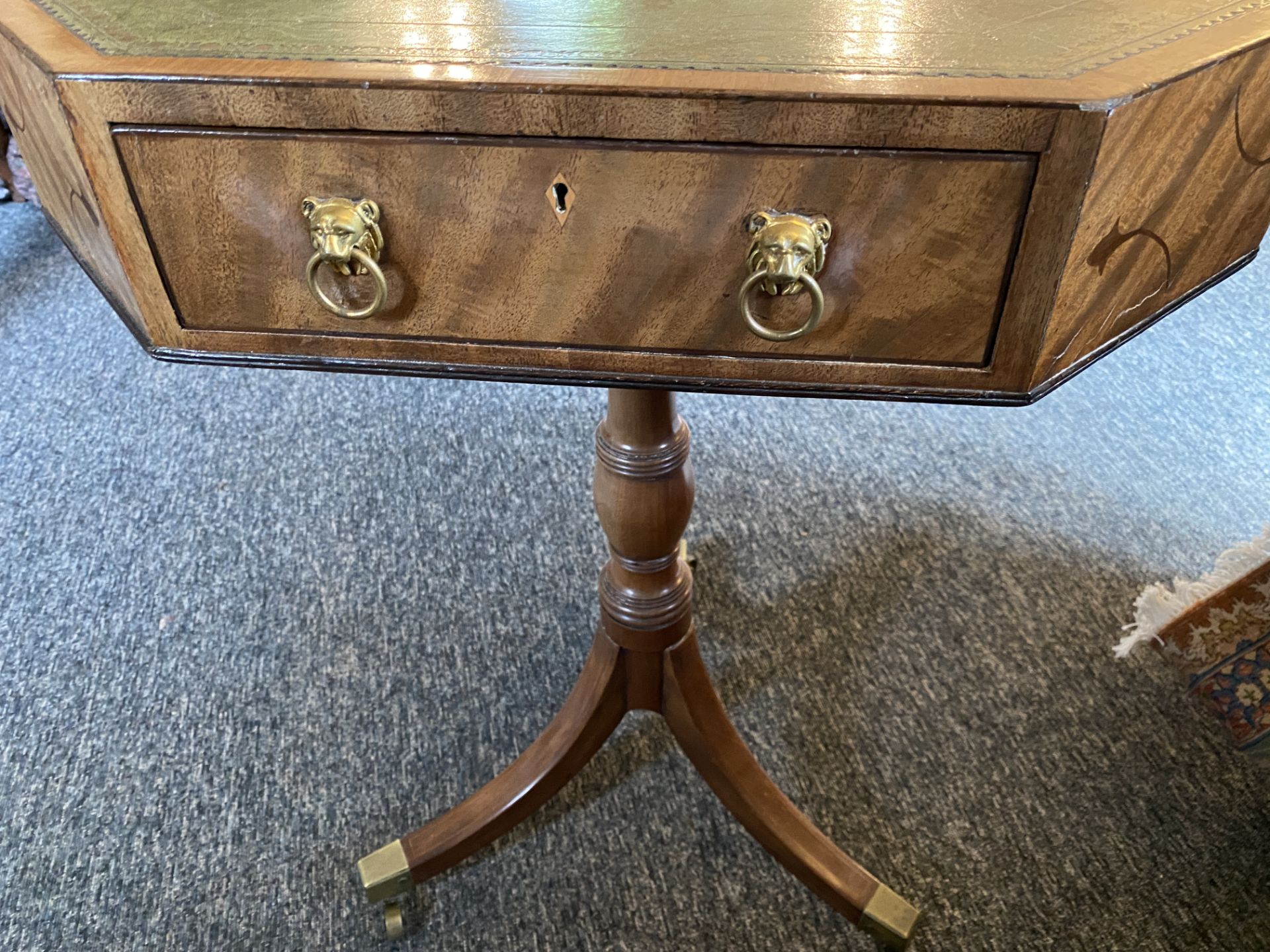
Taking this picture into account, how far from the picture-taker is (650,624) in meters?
0.79

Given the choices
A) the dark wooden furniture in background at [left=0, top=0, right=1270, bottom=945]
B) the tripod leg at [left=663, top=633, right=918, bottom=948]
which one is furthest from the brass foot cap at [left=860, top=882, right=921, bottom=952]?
the dark wooden furniture in background at [left=0, top=0, right=1270, bottom=945]

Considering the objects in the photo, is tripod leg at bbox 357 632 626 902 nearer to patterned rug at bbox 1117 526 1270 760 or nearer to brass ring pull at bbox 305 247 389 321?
brass ring pull at bbox 305 247 389 321

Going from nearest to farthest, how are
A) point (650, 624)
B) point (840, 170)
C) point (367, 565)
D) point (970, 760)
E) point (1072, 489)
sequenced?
point (840, 170) < point (650, 624) < point (970, 760) < point (367, 565) < point (1072, 489)

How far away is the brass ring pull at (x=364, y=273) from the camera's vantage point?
0.42 m

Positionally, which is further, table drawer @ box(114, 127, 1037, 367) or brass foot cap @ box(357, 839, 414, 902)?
brass foot cap @ box(357, 839, 414, 902)

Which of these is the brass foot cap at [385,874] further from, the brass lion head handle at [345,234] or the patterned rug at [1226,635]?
the patterned rug at [1226,635]

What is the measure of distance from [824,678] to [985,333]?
2.12ft

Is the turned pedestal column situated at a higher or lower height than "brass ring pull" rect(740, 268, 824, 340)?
lower

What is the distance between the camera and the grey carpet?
843 mm

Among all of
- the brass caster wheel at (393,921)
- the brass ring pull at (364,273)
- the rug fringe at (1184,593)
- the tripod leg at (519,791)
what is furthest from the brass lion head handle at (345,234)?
the rug fringe at (1184,593)

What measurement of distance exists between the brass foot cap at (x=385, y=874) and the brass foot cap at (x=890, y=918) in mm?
393

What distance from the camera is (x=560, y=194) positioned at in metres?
0.42

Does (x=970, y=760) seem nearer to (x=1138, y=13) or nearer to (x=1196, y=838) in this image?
(x=1196, y=838)

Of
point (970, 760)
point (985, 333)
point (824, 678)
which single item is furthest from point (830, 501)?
point (985, 333)
